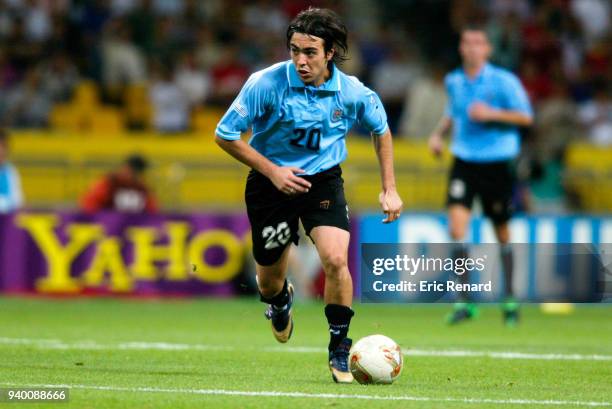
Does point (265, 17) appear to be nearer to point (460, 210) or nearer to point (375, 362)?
point (460, 210)

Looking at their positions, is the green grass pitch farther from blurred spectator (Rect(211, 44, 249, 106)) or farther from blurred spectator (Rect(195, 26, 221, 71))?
blurred spectator (Rect(195, 26, 221, 71))

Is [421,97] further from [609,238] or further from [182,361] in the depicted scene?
[182,361]

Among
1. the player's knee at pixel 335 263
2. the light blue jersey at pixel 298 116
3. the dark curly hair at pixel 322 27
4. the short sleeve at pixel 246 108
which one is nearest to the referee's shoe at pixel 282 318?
the light blue jersey at pixel 298 116

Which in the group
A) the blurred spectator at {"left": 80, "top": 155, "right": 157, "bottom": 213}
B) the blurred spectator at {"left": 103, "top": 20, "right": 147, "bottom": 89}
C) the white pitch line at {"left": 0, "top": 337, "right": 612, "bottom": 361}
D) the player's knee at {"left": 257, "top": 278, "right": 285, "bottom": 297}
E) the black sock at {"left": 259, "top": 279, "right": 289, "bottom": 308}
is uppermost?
the blurred spectator at {"left": 103, "top": 20, "right": 147, "bottom": 89}

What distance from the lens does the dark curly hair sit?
816 centimetres

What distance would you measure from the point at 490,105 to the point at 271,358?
190 inches

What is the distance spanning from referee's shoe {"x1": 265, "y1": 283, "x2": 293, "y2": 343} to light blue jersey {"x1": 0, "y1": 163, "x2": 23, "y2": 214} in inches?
281

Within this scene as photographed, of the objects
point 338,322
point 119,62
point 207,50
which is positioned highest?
point 207,50

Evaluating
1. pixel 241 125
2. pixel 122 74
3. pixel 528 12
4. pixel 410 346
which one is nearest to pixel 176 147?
pixel 122 74

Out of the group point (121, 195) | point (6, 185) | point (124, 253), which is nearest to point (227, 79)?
point (121, 195)

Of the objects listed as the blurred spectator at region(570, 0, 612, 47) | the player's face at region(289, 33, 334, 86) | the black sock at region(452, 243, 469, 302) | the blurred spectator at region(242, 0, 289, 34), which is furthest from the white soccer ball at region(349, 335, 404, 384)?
the blurred spectator at region(570, 0, 612, 47)

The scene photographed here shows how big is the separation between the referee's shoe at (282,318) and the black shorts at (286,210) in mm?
675

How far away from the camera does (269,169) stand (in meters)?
8.12

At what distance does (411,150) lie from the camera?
1869cm
